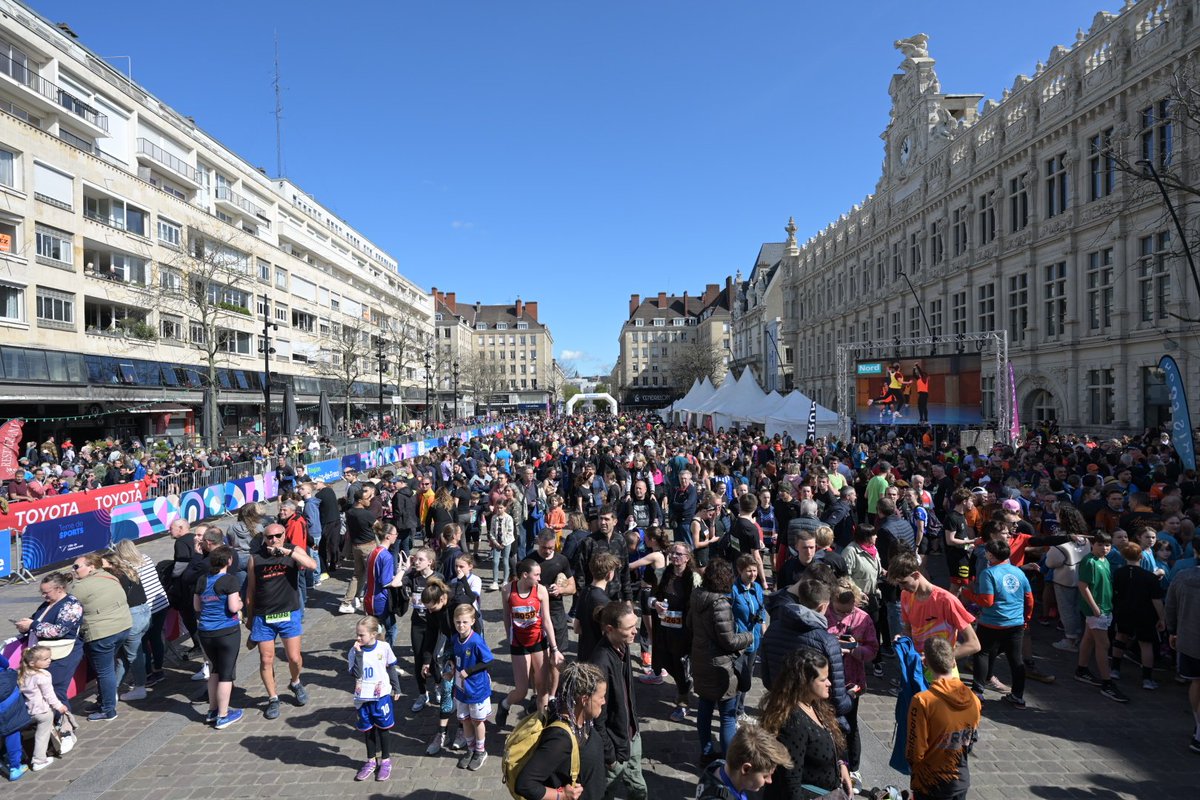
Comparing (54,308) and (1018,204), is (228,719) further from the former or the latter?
(1018,204)

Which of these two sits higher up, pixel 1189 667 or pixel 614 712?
pixel 614 712

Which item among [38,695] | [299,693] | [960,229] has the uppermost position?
[960,229]

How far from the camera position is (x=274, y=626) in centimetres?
627

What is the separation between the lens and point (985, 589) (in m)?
5.97

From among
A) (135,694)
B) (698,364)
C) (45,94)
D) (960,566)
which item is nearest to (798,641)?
(960,566)

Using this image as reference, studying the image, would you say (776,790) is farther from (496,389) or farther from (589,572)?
(496,389)

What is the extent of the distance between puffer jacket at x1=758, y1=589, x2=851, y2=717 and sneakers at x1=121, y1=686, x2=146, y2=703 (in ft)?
20.8

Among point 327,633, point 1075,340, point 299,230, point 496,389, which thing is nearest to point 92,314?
point 299,230

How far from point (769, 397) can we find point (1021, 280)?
11.9 meters

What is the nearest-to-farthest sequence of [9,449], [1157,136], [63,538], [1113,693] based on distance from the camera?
→ [1113,693], [63,538], [9,449], [1157,136]

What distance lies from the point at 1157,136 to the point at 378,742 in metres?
26.6

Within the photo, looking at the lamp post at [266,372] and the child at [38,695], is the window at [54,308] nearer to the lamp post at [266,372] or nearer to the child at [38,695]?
the lamp post at [266,372]

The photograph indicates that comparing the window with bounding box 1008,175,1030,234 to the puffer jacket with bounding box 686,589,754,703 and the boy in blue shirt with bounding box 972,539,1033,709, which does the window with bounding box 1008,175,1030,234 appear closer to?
the boy in blue shirt with bounding box 972,539,1033,709

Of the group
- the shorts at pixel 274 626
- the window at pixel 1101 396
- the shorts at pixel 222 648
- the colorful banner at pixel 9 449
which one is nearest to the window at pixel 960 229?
the window at pixel 1101 396
